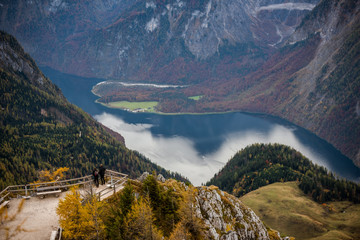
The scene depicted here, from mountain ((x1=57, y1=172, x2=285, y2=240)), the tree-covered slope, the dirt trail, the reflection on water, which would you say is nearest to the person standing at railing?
the dirt trail

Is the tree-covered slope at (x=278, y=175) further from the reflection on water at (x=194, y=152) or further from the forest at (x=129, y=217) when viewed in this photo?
the forest at (x=129, y=217)

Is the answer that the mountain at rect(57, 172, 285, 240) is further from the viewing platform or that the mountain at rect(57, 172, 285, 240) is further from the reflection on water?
the reflection on water

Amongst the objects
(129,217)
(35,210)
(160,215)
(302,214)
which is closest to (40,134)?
(35,210)

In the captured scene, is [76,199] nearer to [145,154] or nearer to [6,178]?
[6,178]

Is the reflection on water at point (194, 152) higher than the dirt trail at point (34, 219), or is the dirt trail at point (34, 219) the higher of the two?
the reflection on water at point (194, 152)

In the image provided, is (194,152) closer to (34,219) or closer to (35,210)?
(35,210)

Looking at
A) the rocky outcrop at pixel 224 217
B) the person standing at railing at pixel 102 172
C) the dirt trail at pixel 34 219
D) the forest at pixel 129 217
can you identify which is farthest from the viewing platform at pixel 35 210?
A: the rocky outcrop at pixel 224 217
